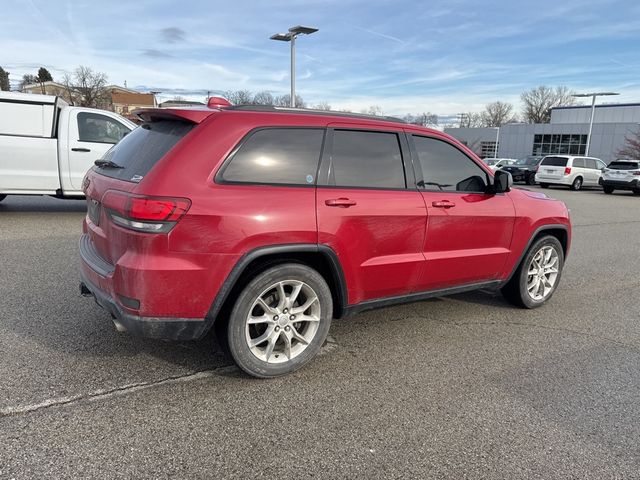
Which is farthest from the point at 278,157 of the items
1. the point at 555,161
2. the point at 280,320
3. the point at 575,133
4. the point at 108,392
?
the point at 575,133

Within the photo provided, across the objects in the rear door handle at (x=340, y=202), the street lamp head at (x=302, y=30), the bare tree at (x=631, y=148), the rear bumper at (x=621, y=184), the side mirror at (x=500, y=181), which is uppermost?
the street lamp head at (x=302, y=30)

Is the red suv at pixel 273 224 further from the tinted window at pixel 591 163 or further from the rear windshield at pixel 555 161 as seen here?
the tinted window at pixel 591 163

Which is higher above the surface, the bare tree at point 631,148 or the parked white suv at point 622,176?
the bare tree at point 631,148

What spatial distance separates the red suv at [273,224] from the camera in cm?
287

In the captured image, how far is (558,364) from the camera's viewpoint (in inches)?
147

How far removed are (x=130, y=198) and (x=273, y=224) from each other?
86 centimetres

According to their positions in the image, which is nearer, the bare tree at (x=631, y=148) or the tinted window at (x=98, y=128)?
the tinted window at (x=98, y=128)

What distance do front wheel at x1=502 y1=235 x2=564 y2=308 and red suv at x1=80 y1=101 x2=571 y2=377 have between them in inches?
33.4

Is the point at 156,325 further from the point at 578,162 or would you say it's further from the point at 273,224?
the point at 578,162

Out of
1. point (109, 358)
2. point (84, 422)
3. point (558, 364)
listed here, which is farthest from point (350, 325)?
point (84, 422)

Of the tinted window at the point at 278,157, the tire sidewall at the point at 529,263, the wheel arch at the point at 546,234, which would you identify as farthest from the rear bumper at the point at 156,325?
the tire sidewall at the point at 529,263

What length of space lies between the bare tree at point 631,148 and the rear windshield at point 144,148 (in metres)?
53.3

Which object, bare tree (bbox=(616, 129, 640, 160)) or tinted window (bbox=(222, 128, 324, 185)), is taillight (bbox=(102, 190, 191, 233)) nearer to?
tinted window (bbox=(222, 128, 324, 185))

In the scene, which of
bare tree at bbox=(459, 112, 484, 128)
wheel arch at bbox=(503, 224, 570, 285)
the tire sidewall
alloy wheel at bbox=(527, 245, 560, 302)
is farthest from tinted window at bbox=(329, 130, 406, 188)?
bare tree at bbox=(459, 112, 484, 128)
